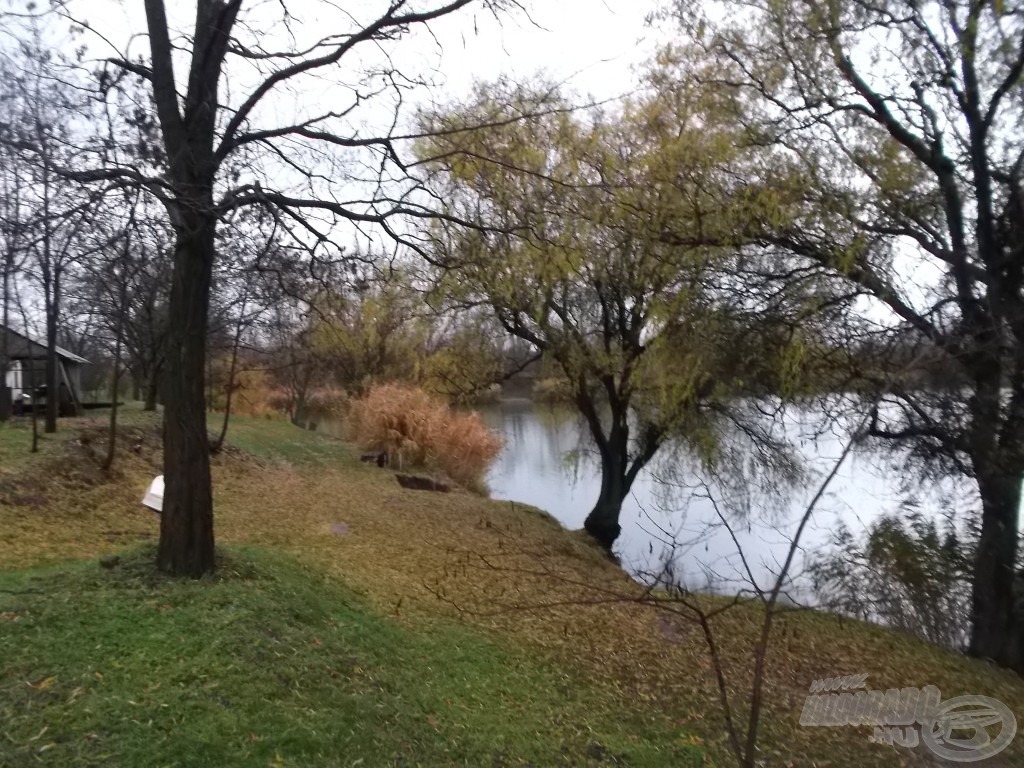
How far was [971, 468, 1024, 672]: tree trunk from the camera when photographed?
9.23 metres

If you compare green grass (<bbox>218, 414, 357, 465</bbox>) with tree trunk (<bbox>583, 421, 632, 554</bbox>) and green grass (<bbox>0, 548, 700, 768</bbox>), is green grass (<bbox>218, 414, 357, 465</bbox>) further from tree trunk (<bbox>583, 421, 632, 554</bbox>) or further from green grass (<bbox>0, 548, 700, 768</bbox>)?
green grass (<bbox>0, 548, 700, 768</bbox>)

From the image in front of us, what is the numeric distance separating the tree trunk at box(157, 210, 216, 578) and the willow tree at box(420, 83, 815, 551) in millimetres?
2380

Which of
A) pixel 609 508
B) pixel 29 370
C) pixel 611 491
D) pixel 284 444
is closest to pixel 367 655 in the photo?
pixel 609 508

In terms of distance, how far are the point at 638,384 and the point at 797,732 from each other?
325 inches

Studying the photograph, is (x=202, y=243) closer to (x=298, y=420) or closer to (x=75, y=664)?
(x=75, y=664)

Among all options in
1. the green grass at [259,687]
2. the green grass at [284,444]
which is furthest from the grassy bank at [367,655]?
the green grass at [284,444]

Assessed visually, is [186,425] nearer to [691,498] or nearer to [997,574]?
[691,498]

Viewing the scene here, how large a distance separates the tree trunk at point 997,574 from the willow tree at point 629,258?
2.95 meters

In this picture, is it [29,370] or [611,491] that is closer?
[611,491]

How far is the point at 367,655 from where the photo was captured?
20.1ft

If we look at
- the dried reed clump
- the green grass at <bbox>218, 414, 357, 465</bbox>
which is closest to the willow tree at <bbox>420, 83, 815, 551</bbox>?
the dried reed clump

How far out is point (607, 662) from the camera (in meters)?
7.78

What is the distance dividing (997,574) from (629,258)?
6.83 m

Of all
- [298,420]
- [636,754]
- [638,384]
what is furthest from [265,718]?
[298,420]
